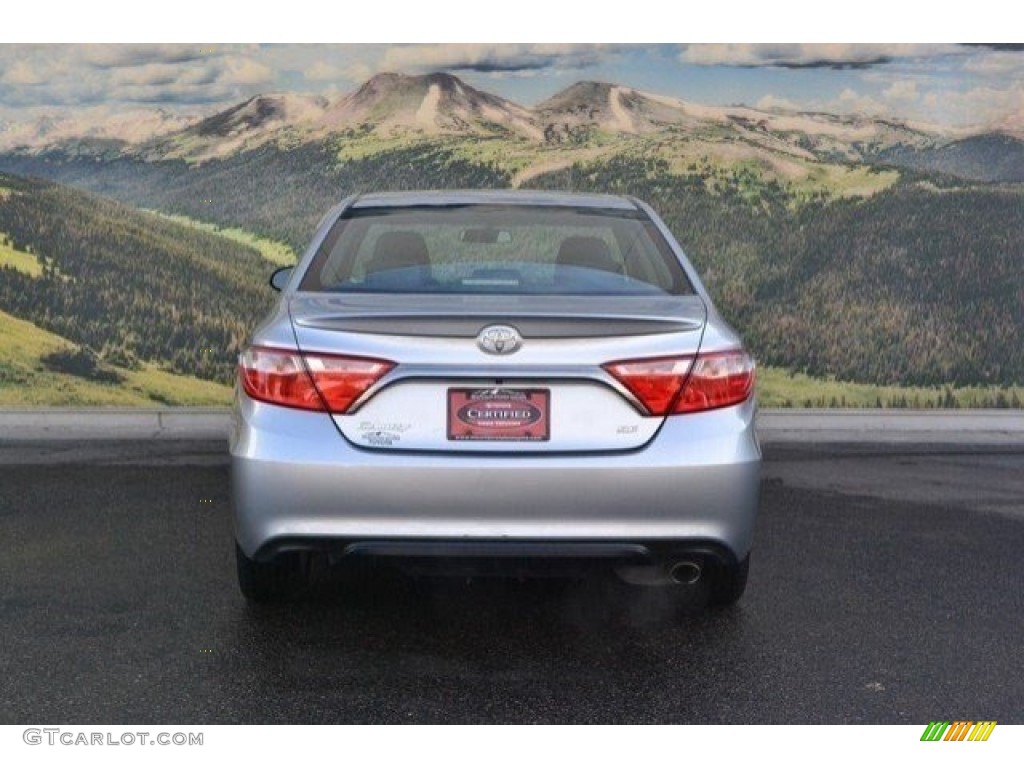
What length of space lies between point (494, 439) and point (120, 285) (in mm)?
7365

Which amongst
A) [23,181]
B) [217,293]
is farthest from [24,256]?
[217,293]

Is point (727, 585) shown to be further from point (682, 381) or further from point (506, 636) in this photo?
point (682, 381)

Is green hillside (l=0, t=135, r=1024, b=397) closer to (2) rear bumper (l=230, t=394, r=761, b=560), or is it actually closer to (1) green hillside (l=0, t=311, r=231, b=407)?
(1) green hillside (l=0, t=311, r=231, b=407)

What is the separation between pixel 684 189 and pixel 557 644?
7146 millimetres

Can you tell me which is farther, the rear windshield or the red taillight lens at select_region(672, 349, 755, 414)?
the rear windshield

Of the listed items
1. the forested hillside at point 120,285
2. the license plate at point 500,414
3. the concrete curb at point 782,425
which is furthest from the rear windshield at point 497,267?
the forested hillside at point 120,285

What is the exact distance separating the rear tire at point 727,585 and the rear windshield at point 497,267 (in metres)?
1.04

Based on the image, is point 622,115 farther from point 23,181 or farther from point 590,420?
point 590,420

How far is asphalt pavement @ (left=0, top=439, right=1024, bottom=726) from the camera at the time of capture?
14.7ft

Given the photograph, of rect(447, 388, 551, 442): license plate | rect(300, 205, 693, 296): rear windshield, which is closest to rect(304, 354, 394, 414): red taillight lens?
rect(447, 388, 551, 442): license plate
